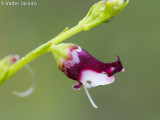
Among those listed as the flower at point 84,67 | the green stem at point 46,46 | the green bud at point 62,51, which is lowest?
the flower at point 84,67

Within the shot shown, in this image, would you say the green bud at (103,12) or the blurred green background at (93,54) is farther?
the blurred green background at (93,54)

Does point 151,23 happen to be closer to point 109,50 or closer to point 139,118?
point 109,50

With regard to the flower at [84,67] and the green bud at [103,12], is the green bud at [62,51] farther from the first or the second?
the green bud at [103,12]

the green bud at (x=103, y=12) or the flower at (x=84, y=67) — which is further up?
the green bud at (x=103, y=12)

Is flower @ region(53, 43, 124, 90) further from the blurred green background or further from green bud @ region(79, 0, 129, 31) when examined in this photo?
the blurred green background

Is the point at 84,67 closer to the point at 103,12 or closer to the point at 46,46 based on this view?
the point at 46,46

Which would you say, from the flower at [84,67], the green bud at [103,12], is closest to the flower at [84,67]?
the flower at [84,67]

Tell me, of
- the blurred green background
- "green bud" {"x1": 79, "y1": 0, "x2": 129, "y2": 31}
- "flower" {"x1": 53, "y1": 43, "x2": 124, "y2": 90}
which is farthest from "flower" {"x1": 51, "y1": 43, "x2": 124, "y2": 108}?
the blurred green background

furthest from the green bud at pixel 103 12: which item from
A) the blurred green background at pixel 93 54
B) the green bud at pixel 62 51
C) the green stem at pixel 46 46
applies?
the blurred green background at pixel 93 54
